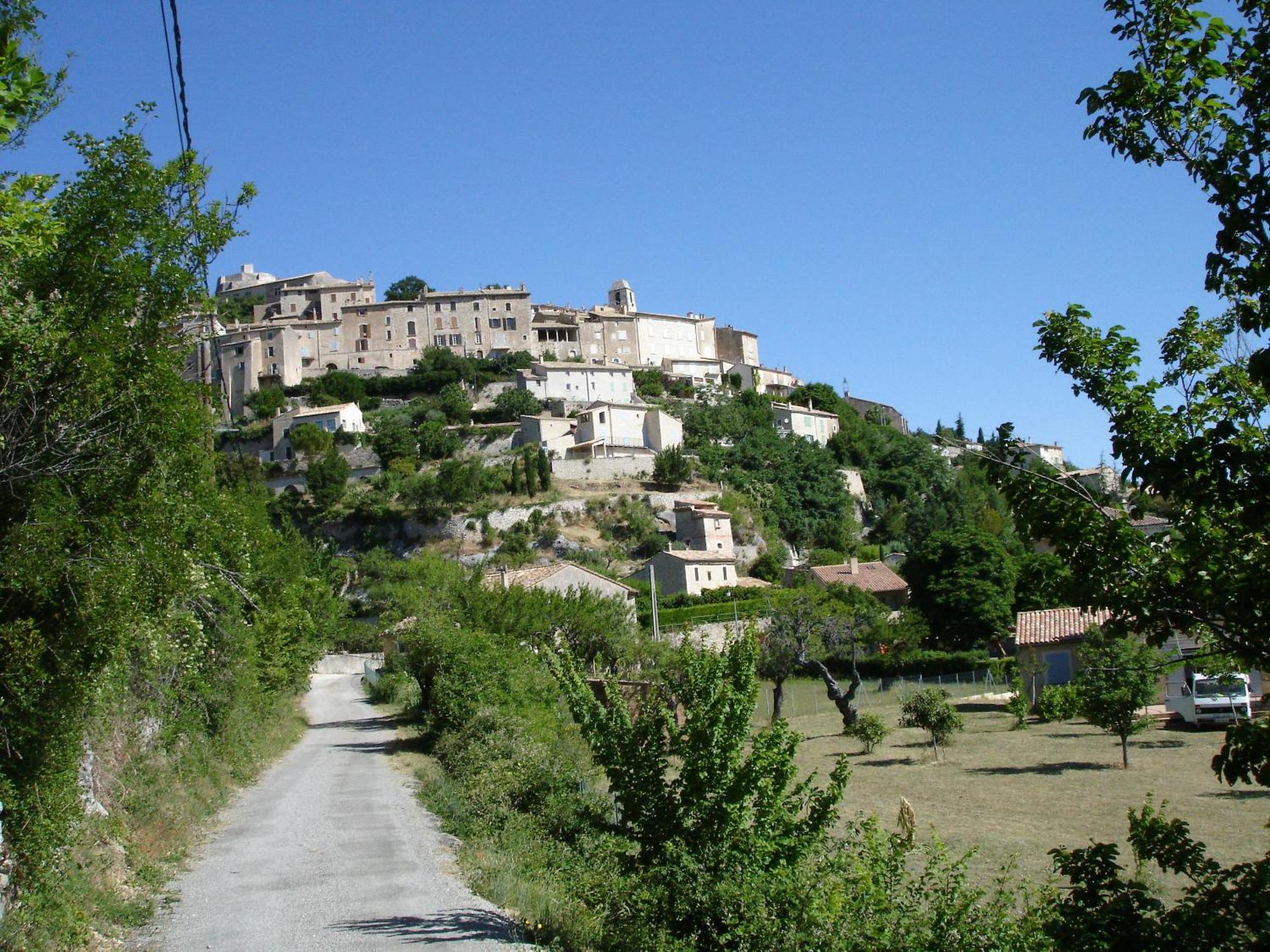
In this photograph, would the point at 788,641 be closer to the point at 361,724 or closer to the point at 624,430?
the point at 361,724

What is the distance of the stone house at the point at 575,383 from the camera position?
3989 inches

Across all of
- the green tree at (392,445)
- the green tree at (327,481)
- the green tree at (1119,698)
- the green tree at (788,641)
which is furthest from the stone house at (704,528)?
the green tree at (1119,698)

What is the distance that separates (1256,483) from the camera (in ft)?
15.7

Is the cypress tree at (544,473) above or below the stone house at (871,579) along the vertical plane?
above

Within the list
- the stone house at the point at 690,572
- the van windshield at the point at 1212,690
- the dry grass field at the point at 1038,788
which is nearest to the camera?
the dry grass field at the point at 1038,788

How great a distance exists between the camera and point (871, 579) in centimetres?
6900

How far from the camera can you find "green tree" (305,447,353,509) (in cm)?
8412

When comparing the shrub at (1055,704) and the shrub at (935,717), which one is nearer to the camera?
the shrub at (935,717)

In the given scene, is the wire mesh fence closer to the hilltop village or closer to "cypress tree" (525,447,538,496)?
the hilltop village

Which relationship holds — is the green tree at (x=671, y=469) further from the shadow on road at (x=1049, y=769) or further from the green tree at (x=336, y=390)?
the shadow on road at (x=1049, y=769)

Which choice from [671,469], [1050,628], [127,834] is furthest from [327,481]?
[127,834]

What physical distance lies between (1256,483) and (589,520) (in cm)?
7978

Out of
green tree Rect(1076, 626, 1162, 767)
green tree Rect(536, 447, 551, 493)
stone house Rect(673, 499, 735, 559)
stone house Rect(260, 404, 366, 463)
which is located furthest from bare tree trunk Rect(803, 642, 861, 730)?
stone house Rect(260, 404, 366, 463)

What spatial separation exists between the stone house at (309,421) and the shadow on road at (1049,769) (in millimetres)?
76451
